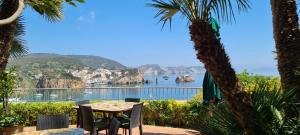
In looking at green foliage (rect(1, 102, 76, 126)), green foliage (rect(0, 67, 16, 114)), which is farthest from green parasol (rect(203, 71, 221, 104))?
green foliage (rect(1, 102, 76, 126))

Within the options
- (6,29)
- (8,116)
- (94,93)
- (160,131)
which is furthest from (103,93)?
(6,29)

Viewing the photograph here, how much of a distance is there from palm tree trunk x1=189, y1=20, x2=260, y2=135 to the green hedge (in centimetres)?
514

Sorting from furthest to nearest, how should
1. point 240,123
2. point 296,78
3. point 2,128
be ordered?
point 2,128, point 296,78, point 240,123

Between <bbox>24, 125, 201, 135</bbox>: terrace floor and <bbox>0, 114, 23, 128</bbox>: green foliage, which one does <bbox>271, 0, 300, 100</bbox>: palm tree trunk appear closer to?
<bbox>24, 125, 201, 135</bbox>: terrace floor

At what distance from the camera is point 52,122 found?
5.48 m

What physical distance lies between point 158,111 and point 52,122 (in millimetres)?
4542

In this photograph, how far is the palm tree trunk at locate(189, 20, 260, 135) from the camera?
330 centimetres

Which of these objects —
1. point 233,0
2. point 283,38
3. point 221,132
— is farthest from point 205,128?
point 283,38

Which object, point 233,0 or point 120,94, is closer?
point 233,0

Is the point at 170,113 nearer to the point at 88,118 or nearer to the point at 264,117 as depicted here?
the point at 88,118

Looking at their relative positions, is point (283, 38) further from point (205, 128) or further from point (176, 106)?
point (176, 106)

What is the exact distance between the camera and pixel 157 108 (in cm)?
965

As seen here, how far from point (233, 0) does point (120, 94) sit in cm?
920

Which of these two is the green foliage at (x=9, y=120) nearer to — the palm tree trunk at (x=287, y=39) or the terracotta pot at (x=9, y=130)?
the terracotta pot at (x=9, y=130)
